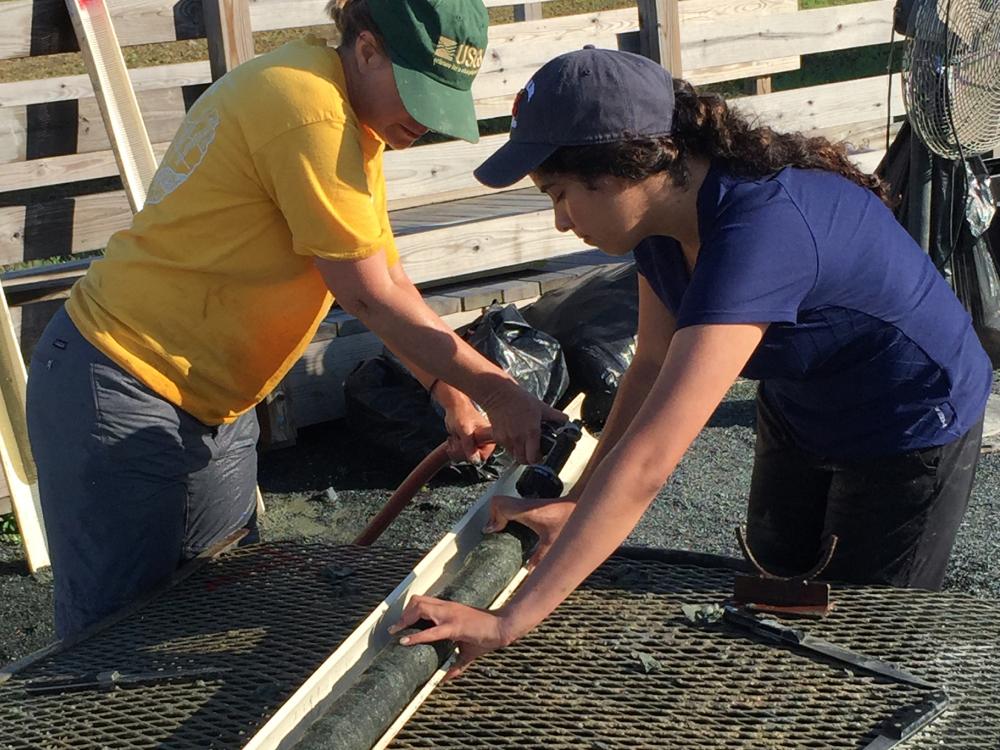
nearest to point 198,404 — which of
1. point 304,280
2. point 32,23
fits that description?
point 304,280

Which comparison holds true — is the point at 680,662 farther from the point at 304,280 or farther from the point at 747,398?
the point at 747,398

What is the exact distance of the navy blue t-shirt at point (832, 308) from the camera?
1798 millimetres

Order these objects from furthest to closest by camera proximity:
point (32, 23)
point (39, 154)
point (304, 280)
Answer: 1. point (39, 154)
2. point (32, 23)
3. point (304, 280)

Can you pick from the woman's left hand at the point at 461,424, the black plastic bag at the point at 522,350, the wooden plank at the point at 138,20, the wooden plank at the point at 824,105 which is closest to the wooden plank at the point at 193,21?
the wooden plank at the point at 138,20

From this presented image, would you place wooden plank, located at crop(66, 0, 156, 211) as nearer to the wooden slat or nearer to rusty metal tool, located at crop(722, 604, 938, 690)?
the wooden slat

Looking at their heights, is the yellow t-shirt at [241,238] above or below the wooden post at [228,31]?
below

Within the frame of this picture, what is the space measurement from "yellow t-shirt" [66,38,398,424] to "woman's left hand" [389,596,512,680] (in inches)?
29.5

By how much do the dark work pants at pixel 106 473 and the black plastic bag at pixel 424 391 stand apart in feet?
7.96

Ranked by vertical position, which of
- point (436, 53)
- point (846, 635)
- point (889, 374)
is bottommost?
point (846, 635)

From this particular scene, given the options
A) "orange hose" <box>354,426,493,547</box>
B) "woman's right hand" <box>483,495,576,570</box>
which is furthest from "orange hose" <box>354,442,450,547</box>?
"woman's right hand" <box>483,495,576,570</box>

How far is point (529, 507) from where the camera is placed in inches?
83.4

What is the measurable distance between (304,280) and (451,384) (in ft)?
1.21

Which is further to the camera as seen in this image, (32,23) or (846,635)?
(32,23)

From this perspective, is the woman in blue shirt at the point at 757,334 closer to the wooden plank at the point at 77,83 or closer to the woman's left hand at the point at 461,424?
the woman's left hand at the point at 461,424
